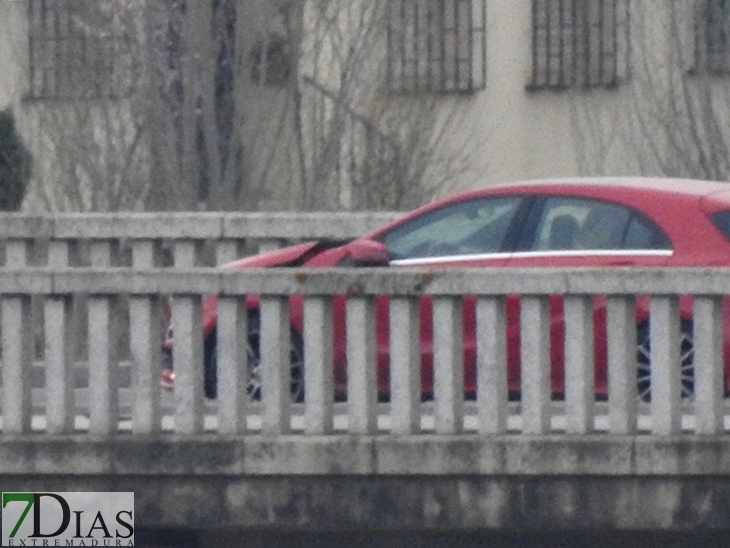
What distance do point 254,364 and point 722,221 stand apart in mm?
2498

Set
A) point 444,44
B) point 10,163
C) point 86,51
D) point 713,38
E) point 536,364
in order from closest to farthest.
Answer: point 536,364
point 86,51
point 10,163
point 713,38
point 444,44

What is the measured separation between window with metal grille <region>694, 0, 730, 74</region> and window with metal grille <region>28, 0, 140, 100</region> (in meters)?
5.41

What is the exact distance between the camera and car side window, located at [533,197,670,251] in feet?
34.8

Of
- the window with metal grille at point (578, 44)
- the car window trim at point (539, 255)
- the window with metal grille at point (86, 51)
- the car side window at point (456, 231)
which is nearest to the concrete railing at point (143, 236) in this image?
the car side window at point (456, 231)

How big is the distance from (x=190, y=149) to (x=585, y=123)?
588cm

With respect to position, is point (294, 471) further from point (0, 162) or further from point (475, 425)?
point (0, 162)

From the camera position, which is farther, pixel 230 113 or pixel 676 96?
pixel 676 96

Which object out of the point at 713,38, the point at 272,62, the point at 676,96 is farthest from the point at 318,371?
the point at 713,38

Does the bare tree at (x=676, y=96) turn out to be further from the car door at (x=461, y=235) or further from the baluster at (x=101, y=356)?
the baluster at (x=101, y=356)

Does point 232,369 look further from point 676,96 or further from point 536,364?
point 676,96

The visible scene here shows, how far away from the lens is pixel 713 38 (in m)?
19.4

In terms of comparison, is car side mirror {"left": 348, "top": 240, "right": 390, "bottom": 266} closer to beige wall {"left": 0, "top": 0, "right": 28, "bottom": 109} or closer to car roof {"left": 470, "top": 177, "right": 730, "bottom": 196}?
car roof {"left": 470, "top": 177, "right": 730, "bottom": 196}

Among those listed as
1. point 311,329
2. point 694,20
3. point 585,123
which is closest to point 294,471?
point 311,329

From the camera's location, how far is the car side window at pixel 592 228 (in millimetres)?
10602
